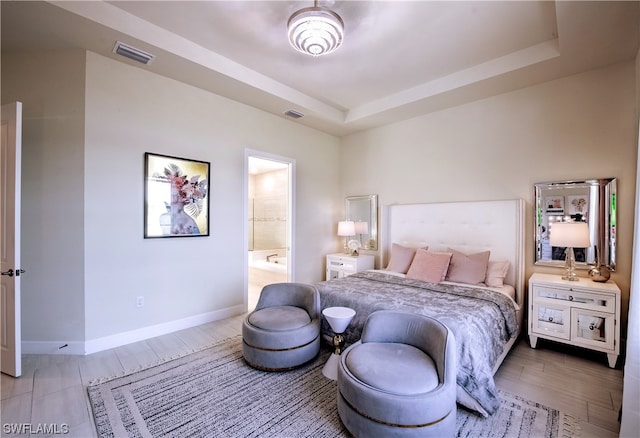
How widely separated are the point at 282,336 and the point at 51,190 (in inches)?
102

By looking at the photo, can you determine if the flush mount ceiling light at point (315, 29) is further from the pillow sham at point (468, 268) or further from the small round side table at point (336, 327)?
the pillow sham at point (468, 268)

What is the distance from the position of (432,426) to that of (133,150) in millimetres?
3517

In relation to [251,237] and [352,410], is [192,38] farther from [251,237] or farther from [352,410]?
[251,237]

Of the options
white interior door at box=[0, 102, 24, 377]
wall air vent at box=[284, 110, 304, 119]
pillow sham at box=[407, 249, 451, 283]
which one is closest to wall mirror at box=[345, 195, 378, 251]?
pillow sham at box=[407, 249, 451, 283]

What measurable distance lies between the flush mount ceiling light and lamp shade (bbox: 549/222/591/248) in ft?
9.07

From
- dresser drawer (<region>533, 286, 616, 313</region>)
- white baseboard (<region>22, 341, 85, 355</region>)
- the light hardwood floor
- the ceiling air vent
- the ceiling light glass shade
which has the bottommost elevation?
the light hardwood floor

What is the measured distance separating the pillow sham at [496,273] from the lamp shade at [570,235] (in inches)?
21.6

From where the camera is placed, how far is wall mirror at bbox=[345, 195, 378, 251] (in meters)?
4.91

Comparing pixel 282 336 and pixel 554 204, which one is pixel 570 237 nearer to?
pixel 554 204

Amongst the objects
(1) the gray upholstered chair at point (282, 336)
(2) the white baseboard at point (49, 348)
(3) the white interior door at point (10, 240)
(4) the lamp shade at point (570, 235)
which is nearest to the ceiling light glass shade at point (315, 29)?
(1) the gray upholstered chair at point (282, 336)

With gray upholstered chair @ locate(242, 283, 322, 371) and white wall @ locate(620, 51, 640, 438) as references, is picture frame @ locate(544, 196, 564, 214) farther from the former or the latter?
gray upholstered chair @ locate(242, 283, 322, 371)

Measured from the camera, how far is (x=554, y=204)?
3246 mm

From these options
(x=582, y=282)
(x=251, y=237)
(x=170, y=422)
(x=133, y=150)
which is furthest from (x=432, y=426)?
(x=251, y=237)

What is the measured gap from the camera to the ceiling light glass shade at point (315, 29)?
218 centimetres
